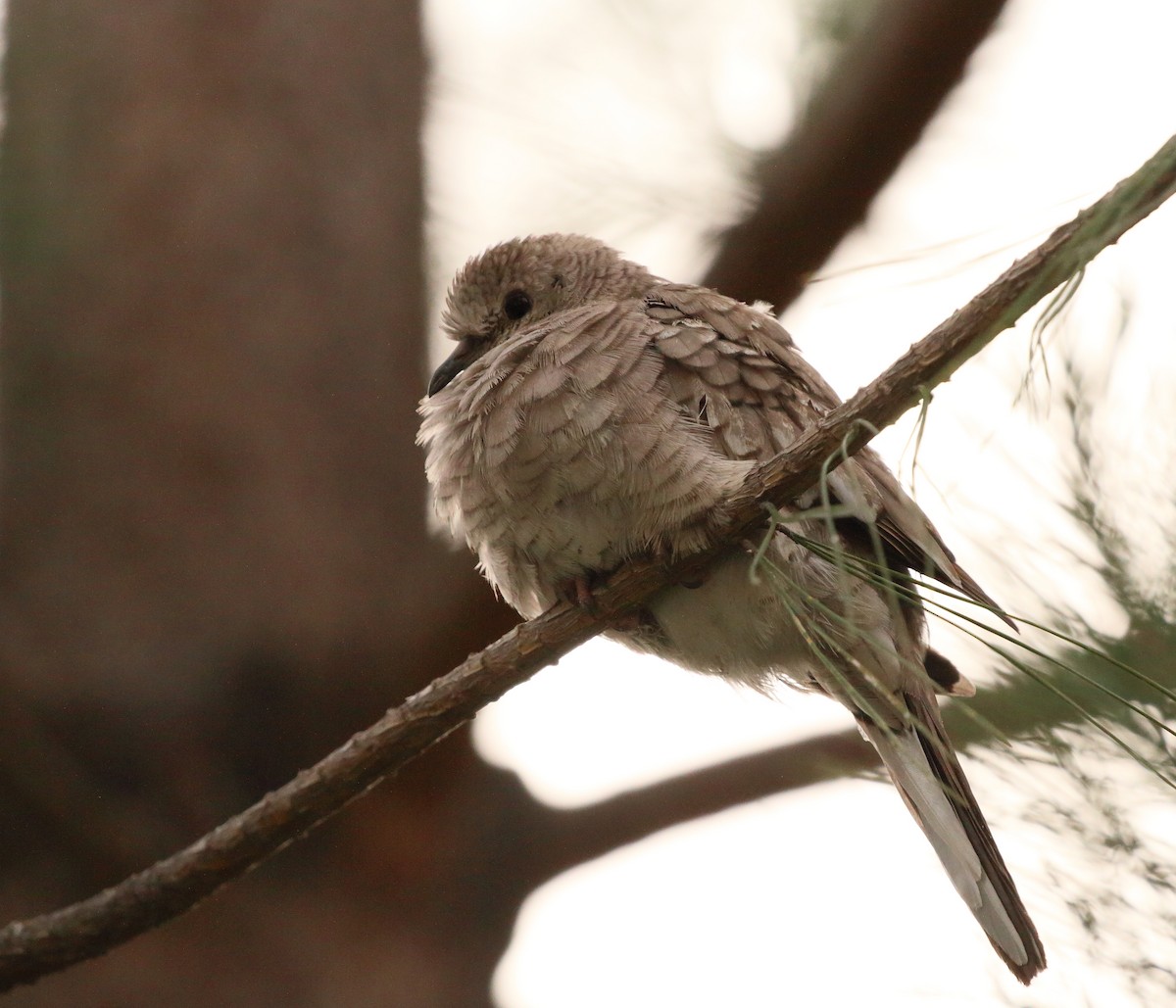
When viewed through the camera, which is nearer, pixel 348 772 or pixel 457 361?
pixel 348 772

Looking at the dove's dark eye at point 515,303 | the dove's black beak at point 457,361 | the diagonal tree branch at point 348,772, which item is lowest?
the diagonal tree branch at point 348,772

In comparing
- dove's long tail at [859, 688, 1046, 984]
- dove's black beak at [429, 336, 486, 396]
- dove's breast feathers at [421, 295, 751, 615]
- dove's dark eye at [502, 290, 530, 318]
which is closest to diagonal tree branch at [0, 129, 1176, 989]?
dove's breast feathers at [421, 295, 751, 615]

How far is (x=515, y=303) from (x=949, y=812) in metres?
1.17

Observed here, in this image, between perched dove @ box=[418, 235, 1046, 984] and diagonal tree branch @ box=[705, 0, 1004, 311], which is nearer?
perched dove @ box=[418, 235, 1046, 984]

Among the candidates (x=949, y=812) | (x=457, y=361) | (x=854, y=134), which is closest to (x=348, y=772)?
(x=949, y=812)

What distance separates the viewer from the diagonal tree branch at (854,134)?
6.51 feet

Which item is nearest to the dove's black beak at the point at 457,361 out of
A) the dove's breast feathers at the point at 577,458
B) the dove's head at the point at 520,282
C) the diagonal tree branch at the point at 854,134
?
the dove's head at the point at 520,282

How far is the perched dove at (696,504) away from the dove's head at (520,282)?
0.34m

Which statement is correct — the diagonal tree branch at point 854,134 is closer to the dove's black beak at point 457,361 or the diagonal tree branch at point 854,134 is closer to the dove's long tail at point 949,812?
the dove's black beak at point 457,361

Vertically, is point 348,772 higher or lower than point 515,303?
lower

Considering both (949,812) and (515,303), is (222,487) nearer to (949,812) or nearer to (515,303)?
(515,303)

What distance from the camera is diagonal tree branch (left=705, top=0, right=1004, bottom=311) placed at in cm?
198

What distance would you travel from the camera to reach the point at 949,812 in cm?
171

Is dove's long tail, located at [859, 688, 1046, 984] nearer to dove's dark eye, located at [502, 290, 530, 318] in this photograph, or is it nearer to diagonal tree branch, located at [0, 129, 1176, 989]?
diagonal tree branch, located at [0, 129, 1176, 989]
